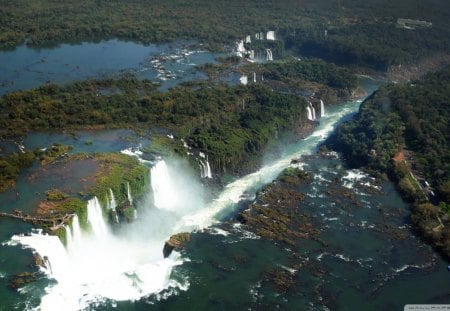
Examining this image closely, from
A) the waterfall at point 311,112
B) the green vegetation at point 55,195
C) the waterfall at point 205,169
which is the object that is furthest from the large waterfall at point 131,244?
the waterfall at point 311,112

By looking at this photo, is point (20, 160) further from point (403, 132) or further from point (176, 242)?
point (403, 132)

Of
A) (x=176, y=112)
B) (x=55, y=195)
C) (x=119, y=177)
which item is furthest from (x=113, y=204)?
(x=176, y=112)

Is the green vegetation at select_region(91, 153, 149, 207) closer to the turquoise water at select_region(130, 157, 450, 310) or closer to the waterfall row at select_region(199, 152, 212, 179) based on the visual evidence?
the waterfall row at select_region(199, 152, 212, 179)

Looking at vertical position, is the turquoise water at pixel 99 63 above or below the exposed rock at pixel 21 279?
above

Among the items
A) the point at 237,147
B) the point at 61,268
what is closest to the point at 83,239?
the point at 61,268

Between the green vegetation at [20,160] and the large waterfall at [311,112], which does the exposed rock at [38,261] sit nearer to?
the green vegetation at [20,160]
